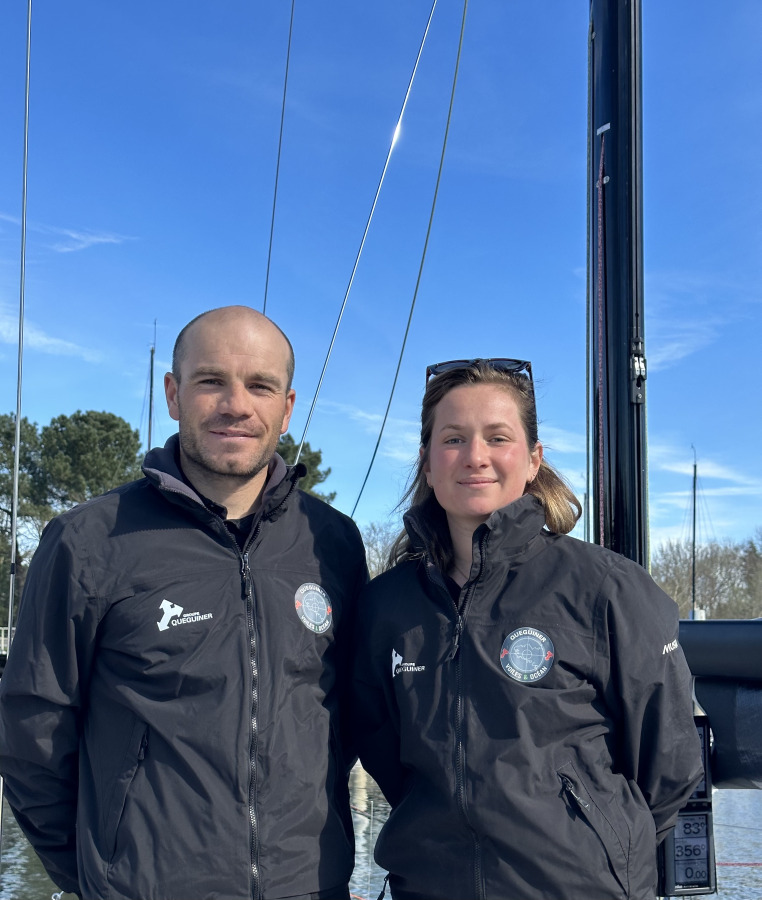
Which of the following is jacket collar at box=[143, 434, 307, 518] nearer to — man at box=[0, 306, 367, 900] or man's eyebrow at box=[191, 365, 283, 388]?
man at box=[0, 306, 367, 900]

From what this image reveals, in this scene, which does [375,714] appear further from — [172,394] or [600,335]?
[600,335]

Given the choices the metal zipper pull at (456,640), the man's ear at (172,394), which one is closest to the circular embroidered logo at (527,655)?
the metal zipper pull at (456,640)

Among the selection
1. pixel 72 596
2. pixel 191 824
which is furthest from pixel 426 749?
pixel 72 596

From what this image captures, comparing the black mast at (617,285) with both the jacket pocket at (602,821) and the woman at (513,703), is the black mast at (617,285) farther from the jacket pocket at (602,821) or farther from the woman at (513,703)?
the jacket pocket at (602,821)

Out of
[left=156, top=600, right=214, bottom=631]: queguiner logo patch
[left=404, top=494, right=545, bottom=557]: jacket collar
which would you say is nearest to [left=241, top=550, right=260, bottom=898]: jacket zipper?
[left=156, top=600, right=214, bottom=631]: queguiner logo patch

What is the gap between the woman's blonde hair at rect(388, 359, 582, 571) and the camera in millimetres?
2428

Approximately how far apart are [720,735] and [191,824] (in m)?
1.70

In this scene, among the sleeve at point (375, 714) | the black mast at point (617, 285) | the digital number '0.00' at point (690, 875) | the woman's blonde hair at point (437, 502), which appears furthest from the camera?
the black mast at point (617, 285)

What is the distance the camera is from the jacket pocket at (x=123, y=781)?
2.03 m

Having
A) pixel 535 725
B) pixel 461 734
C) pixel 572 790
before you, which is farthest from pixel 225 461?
pixel 572 790

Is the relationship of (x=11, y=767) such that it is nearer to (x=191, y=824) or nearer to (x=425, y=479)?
(x=191, y=824)

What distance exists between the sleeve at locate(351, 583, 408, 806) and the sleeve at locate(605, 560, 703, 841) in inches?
22.6

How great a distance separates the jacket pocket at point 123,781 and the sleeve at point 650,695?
44.1 inches

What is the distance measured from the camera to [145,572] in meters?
2.20
